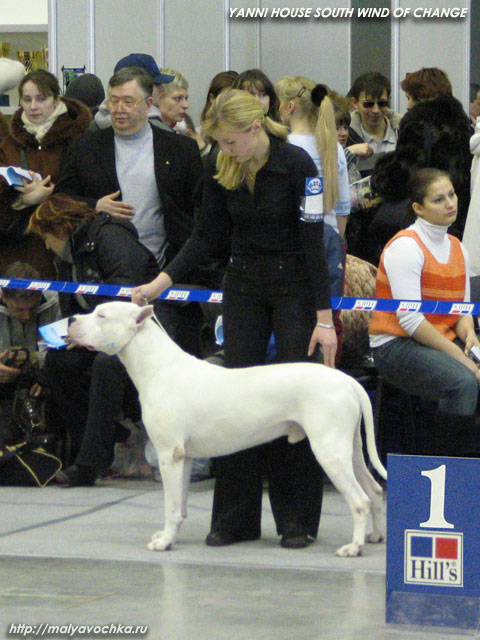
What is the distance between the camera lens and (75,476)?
22.8 ft

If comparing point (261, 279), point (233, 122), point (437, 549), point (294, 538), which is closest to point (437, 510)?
point (437, 549)

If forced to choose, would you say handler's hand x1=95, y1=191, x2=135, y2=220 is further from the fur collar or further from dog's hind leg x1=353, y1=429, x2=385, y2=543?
dog's hind leg x1=353, y1=429, x2=385, y2=543

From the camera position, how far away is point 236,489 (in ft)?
17.9

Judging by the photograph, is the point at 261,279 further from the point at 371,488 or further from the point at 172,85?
the point at 172,85

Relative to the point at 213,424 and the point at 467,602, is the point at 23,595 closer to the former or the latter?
the point at 213,424

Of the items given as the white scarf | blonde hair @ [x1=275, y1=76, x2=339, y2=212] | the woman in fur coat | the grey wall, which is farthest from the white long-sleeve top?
the grey wall

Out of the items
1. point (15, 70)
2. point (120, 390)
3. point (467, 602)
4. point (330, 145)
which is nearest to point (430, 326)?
point (330, 145)

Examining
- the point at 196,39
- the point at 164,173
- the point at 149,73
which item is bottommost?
the point at 164,173

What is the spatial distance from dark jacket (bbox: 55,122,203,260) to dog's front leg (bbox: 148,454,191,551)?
209 centimetres

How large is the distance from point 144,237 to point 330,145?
1.38 m

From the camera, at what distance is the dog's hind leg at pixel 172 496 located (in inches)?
206

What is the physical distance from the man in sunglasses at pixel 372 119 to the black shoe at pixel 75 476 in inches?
116

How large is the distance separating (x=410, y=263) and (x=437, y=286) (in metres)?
0.22

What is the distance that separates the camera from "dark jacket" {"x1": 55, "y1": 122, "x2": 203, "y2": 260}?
23.2 feet
